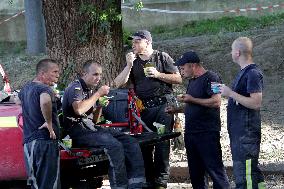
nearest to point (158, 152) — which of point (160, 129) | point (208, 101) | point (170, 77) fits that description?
point (160, 129)

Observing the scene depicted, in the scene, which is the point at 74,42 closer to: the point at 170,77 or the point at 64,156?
the point at 170,77

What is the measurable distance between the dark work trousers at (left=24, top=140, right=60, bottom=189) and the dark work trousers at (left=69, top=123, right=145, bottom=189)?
44 cm

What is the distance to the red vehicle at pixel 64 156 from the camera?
708cm

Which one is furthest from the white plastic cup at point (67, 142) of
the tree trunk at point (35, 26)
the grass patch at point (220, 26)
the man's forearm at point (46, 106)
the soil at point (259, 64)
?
the grass patch at point (220, 26)

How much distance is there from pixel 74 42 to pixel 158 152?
250cm

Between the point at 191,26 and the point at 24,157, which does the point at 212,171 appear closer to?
the point at 24,157

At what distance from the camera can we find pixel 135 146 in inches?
287

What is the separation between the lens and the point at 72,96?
714 centimetres

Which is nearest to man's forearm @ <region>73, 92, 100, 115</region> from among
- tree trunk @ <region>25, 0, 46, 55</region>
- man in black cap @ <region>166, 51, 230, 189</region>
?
man in black cap @ <region>166, 51, 230, 189</region>

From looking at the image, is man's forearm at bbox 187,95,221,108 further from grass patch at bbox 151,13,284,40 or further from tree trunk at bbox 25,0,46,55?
grass patch at bbox 151,13,284,40

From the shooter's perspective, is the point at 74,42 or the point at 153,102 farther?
the point at 74,42

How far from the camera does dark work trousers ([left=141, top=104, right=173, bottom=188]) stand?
26.0 ft

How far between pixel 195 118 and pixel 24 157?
5.80ft

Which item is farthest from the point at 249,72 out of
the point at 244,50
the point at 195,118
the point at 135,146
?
the point at 135,146
